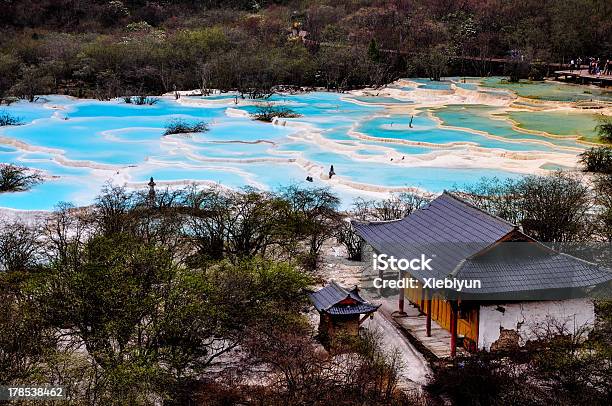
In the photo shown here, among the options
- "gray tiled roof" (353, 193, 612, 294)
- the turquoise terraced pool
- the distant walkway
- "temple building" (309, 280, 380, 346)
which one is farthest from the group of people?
"temple building" (309, 280, 380, 346)

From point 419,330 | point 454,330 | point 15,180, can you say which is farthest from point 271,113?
point 454,330

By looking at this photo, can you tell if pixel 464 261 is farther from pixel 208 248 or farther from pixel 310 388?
pixel 208 248

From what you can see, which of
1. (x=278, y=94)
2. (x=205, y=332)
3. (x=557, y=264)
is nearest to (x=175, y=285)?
(x=205, y=332)

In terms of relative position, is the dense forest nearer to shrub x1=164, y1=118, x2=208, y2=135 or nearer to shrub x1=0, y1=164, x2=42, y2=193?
shrub x1=164, y1=118, x2=208, y2=135

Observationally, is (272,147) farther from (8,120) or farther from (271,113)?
(8,120)

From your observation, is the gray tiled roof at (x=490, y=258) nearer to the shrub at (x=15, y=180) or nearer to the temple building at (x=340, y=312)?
the temple building at (x=340, y=312)
